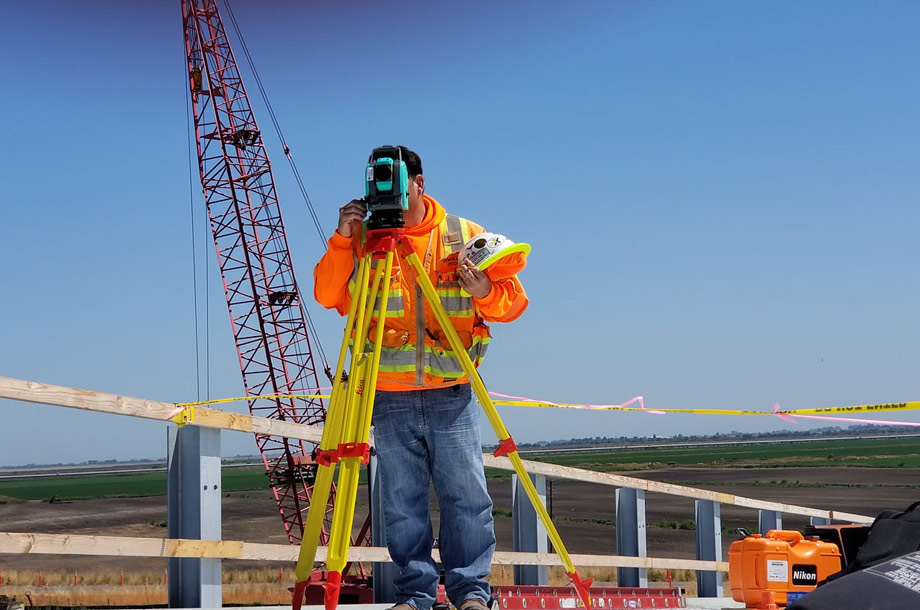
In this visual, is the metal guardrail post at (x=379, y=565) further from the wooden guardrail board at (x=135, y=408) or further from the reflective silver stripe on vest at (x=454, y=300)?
the reflective silver stripe on vest at (x=454, y=300)

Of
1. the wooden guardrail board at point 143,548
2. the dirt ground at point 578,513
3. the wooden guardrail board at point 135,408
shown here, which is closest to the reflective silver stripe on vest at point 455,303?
the wooden guardrail board at point 135,408

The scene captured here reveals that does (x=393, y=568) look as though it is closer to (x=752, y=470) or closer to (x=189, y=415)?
(x=189, y=415)

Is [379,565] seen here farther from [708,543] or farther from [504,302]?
[708,543]

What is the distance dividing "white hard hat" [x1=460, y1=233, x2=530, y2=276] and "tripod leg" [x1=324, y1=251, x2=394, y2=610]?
299mm

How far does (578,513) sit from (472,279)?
196ft

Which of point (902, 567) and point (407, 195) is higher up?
point (407, 195)

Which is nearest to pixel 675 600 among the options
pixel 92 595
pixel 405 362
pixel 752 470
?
pixel 405 362

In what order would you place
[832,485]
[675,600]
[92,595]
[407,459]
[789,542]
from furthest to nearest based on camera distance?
[832,485], [92,595], [675,600], [789,542], [407,459]

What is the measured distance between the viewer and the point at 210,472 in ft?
11.8

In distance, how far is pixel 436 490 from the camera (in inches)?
135

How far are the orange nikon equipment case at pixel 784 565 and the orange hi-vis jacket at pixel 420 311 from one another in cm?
178

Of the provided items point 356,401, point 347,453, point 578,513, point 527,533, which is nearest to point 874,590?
point 347,453

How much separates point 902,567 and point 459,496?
2.35m

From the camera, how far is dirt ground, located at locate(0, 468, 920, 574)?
42031mm
